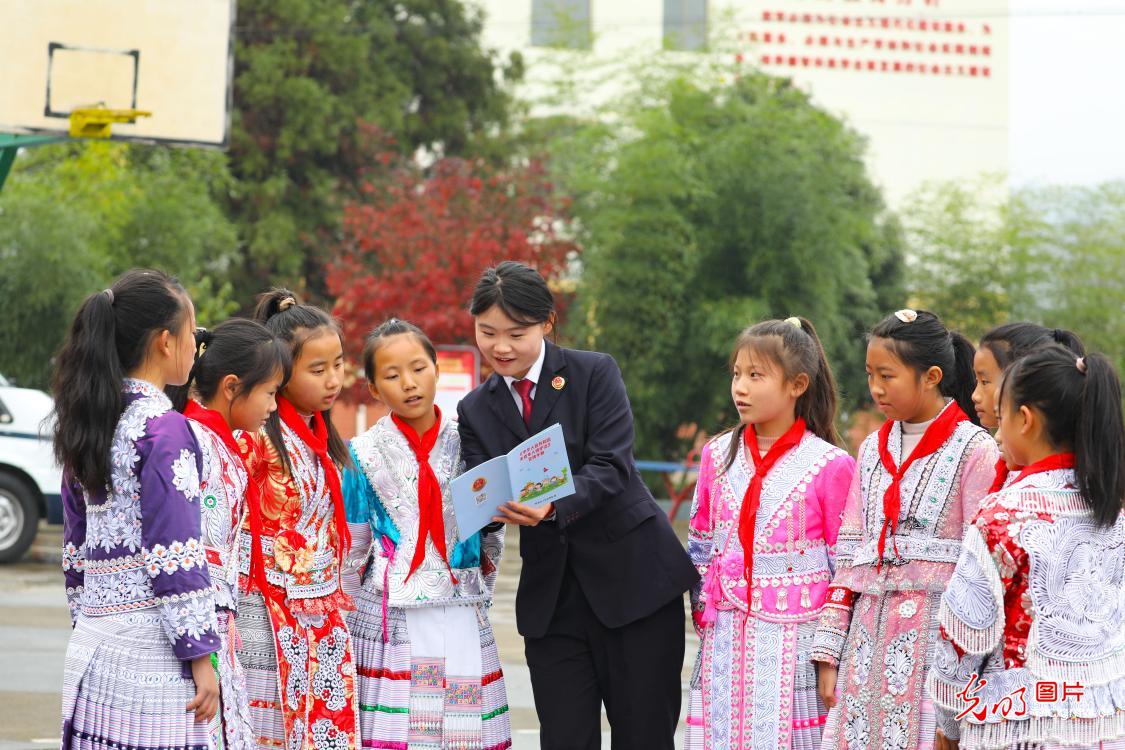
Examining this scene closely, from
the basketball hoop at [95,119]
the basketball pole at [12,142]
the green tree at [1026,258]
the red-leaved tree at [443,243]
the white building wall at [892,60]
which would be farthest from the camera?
the white building wall at [892,60]

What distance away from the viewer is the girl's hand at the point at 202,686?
3.55 meters

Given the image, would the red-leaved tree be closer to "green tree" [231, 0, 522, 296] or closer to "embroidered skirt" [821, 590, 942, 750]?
"green tree" [231, 0, 522, 296]

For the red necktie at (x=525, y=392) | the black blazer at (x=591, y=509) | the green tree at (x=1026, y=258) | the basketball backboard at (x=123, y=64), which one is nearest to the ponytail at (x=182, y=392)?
the black blazer at (x=591, y=509)

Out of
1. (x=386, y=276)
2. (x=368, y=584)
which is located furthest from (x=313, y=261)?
(x=368, y=584)

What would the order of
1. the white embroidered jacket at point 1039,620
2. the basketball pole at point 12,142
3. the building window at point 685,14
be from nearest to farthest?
the white embroidered jacket at point 1039,620, the basketball pole at point 12,142, the building window at point 685,14

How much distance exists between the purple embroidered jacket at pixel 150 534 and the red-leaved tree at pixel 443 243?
15.5 metres

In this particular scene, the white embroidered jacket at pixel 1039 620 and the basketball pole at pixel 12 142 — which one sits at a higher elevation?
the basketball pole at pixel 12 142

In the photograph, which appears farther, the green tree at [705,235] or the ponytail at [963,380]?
the green tree at [705,235]

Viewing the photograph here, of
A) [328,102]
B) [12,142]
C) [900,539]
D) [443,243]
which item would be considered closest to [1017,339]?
[900,539]

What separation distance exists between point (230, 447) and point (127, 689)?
2.76 feet

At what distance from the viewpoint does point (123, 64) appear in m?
12.8

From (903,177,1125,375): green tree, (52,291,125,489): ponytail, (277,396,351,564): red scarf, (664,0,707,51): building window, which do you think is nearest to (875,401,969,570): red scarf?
(277,396,351,564): red scarf

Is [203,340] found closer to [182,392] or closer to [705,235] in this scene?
[182,392]

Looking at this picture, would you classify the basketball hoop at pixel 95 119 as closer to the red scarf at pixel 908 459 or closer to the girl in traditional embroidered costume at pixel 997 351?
the red scarf at pixel 908 459
